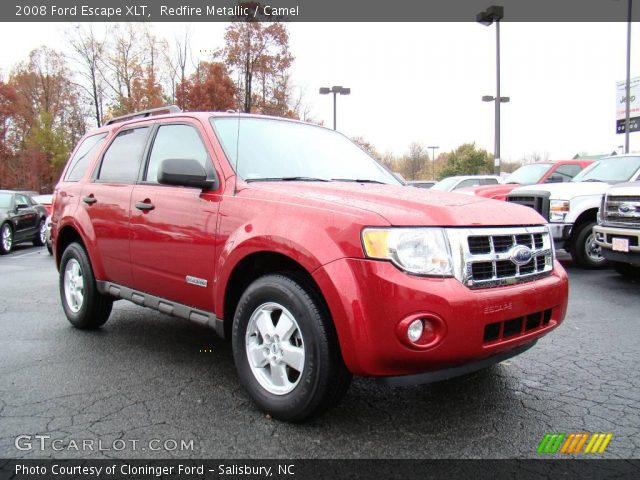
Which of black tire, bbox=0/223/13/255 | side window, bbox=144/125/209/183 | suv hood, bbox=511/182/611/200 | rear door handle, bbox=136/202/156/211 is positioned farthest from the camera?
black tire, bbox=0/223/13/255

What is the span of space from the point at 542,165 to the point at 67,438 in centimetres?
1204

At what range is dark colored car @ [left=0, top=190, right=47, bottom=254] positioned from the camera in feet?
43.9

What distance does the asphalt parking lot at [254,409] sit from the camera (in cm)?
266

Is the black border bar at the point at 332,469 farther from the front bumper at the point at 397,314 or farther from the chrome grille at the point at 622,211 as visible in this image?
the chrome grille at the point at 622,211

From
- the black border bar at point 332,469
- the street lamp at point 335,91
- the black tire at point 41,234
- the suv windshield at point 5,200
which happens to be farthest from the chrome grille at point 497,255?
the street lamp at point 335,91

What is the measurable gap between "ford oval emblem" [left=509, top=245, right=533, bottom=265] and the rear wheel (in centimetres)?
577

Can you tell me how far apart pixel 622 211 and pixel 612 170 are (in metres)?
2.69

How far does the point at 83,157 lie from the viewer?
207 inches

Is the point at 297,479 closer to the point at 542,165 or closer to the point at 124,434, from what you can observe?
the point at 124,434

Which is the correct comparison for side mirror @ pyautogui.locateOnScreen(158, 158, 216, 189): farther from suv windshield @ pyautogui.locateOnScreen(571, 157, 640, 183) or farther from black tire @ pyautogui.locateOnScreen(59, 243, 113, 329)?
suv windshield @ pyautogui.locateOnScreen(571, 157, 640, 183)

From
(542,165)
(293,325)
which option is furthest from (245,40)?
(293,325)

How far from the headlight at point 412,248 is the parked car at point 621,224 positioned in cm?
509

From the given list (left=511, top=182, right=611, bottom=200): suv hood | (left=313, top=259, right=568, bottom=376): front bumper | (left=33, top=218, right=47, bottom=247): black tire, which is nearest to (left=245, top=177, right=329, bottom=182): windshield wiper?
(left=313, top=259, right=568, bottom=376): front bumper

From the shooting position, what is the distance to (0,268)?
1032 cm
